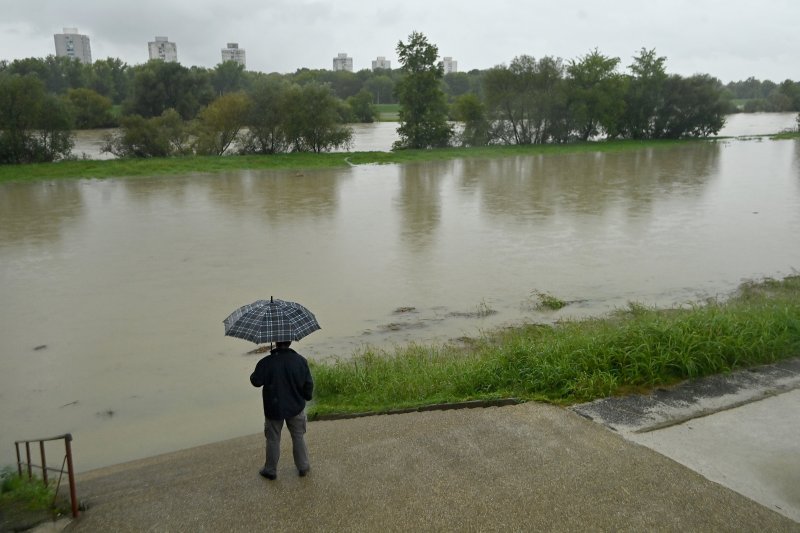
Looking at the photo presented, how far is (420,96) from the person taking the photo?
44875 mm

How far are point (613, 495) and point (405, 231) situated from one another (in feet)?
47.1

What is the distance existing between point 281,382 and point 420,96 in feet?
137

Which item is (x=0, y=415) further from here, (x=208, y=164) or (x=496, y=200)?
(x=208, y=164)

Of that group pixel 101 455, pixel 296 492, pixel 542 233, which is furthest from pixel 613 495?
pixel 542 233

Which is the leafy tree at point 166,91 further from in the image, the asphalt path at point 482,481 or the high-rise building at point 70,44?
the high-rise building at point 70,44

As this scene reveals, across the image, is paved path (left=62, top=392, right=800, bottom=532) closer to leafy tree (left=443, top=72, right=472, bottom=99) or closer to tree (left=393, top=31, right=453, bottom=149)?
tree (left=393, top=31, right=453, bottom=149)

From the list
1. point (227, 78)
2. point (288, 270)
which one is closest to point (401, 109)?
point (288, 270)

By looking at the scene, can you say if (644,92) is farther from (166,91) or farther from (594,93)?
(166,91)

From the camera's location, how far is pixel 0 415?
778cm

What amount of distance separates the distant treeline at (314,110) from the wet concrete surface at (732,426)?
37.9m

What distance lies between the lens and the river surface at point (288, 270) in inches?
325

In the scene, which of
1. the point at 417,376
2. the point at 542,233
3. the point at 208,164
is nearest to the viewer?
the point at 417,376

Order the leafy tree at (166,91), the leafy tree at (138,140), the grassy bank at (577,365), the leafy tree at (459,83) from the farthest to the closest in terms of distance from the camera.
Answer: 1. the leafy tree at (459,83)
2. the leafy tree at (166,91)
3. the leafy tree at (138,140)
4. the grassy bank at (577,365)

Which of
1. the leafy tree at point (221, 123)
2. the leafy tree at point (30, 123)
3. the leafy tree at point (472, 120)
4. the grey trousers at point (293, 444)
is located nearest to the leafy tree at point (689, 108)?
the leafy tree at point (472, 120)
